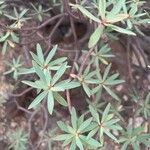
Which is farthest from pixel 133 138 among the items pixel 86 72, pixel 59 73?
pixel 59 73

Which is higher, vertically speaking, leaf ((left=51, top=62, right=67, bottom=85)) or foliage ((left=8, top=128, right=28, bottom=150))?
leaf ((left=51, top=62, right=67, bottom=85))

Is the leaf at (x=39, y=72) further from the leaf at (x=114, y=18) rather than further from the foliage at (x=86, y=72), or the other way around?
the leaf at (x=114, y=18)

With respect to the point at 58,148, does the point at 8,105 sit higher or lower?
higher

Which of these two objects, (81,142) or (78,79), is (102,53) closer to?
(78,79)

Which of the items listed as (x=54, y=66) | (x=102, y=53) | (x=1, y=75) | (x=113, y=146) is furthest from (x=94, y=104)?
(x=1, y=75)

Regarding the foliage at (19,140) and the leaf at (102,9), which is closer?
the leaf at (102,9)

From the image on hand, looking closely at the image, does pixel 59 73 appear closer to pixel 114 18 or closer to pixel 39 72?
pixel 39 72

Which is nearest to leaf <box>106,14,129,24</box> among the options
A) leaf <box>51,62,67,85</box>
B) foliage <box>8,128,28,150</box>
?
leaf <box>51,62,67,85</box>

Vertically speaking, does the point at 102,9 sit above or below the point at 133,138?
above

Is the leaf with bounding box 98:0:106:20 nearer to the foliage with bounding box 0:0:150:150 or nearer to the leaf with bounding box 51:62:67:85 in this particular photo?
the foliage with bounding box 0:0:150:150

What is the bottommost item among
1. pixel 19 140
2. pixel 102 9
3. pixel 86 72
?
pixel 19 140

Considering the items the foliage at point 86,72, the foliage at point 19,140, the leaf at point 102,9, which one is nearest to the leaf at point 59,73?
the foliage at point 86,72
